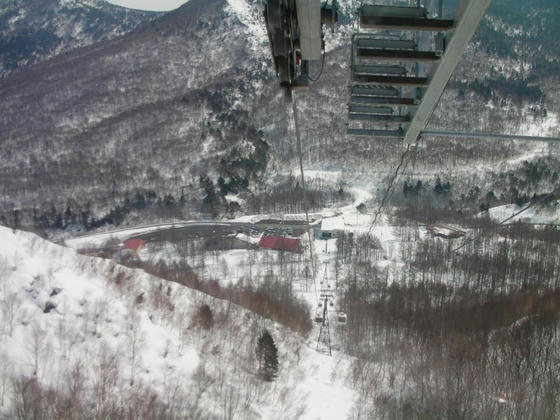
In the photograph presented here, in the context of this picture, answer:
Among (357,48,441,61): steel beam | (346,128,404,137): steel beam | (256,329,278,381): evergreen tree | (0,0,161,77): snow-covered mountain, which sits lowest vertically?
(256,329,278,381): evergreen tree

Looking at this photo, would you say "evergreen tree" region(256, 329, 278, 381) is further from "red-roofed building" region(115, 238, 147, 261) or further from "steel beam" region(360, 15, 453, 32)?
"red-roofed building" region(115, 238, 147, 261)

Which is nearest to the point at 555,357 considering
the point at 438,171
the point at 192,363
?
the point at 192,363

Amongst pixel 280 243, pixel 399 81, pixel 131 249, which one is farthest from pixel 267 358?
pixel 131 249

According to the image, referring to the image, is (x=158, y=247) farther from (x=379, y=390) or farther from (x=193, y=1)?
(x=193, y=1)

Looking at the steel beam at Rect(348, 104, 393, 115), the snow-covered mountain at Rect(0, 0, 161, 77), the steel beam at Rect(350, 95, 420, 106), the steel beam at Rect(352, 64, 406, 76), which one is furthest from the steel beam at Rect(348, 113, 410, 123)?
the snow-covered mountain at Rect(0, 0, 161, 77)

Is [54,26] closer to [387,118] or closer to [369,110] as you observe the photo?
[369,110]
